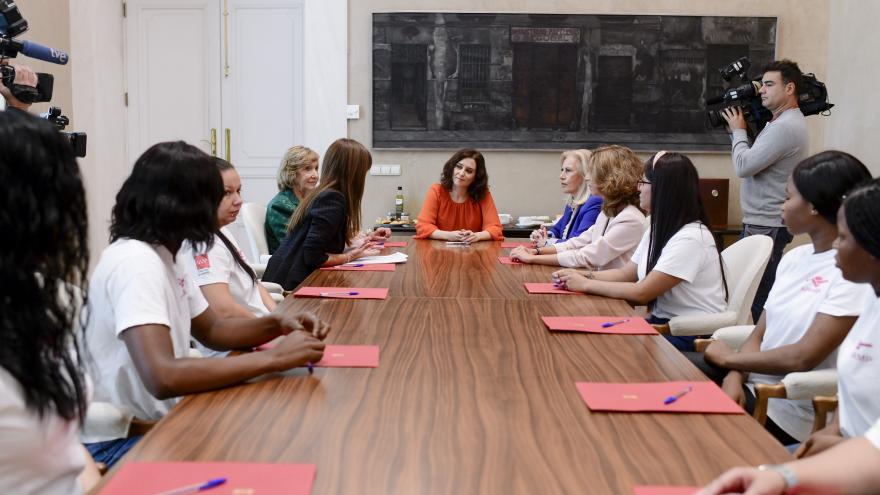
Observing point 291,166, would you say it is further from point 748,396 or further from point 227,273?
point 748,396

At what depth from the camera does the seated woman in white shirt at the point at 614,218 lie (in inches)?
137

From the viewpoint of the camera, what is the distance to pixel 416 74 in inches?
233

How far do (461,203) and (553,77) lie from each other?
1.59 meters

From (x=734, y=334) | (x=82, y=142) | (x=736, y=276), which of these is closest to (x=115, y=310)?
(x=82, y=142)

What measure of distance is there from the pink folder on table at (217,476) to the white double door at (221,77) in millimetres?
5297

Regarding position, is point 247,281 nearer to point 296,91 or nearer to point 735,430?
point 735,430

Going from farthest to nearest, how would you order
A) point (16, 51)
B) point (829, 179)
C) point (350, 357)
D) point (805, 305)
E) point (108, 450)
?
point (16, 51), point (805, 305), point (829, 179), point (350, 357), point (108, 450)

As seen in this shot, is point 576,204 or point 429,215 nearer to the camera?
point 576,204

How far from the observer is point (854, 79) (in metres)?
5.58

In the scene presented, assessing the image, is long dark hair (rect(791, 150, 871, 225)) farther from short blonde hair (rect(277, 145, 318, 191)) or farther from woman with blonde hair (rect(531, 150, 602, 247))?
short blonde hair (rect(277, 145, 318, 191))

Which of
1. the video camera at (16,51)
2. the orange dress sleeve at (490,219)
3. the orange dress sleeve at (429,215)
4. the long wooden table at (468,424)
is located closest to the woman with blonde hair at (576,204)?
the orange dress sleeve at (490,219)

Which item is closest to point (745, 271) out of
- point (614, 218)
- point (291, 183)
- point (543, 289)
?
point (614, 218)

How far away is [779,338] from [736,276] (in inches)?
36.1

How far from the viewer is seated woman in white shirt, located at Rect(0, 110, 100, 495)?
3.23 ft
